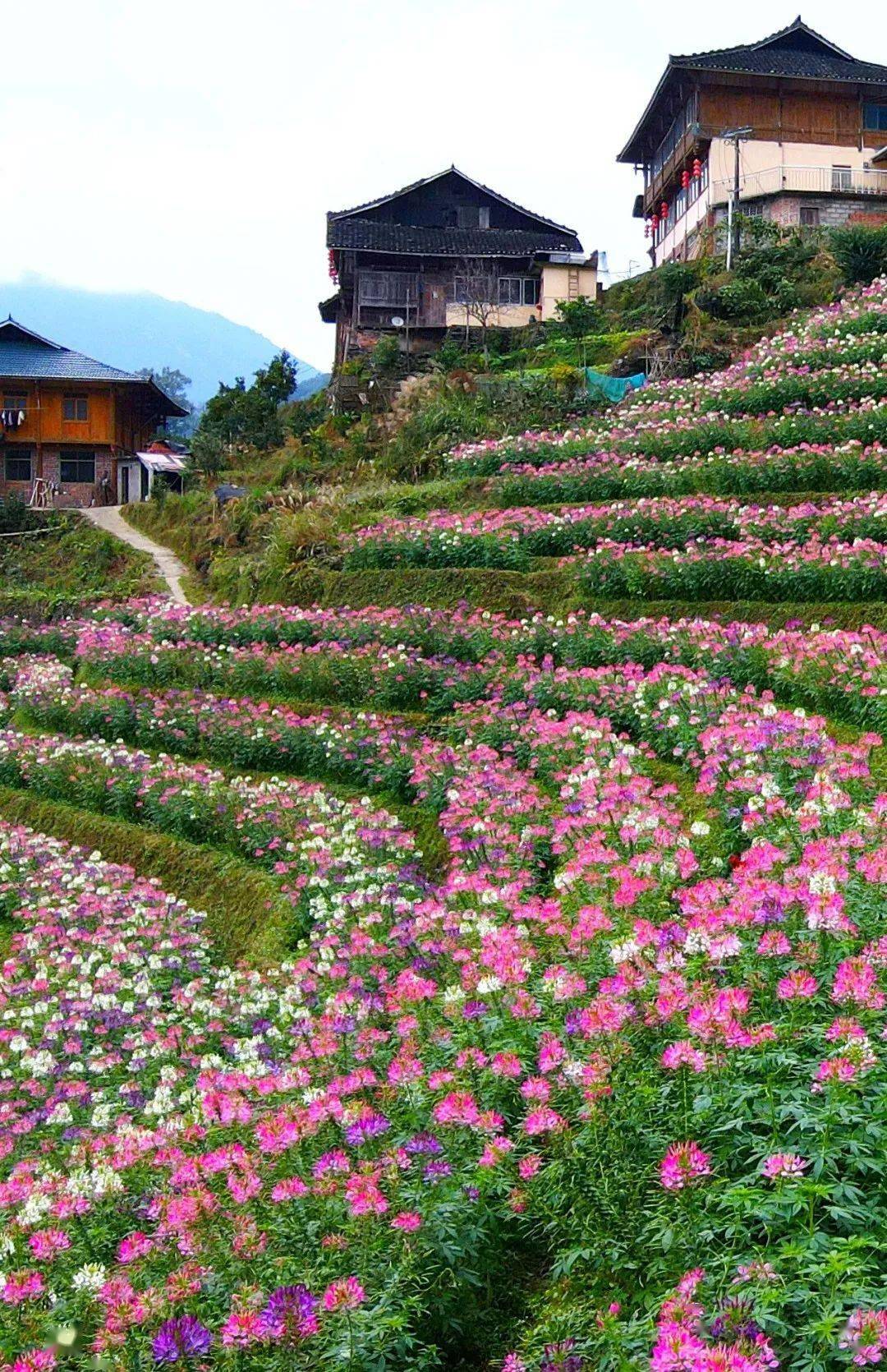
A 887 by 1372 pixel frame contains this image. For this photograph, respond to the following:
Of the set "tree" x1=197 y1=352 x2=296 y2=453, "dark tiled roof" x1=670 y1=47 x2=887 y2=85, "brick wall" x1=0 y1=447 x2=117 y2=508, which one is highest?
"dark tiled roof" x1=670 y1=47 x2=887 y2=85

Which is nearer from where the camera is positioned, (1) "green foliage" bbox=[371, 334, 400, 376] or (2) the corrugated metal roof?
(1) "green foliage" bbox=[371, 334, 400, 376]

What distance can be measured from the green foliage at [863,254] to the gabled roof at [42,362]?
82.2 feet

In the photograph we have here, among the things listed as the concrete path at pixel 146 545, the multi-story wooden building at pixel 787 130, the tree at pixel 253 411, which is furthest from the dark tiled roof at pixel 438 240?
the concrete path at pixel 146 545

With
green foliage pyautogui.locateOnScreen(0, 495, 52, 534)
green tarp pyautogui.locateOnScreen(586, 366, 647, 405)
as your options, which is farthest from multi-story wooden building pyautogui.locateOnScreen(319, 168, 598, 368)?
green tarp pyautogui.locateOnScreen(586, 366, 647, 405)

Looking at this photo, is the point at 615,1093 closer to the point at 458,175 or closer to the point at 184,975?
the point at 184,975

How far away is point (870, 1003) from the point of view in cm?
363

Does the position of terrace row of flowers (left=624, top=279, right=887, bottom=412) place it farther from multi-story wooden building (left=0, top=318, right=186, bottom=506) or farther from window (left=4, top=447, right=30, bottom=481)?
window (left=4, top=447, right=30, bottom=481)

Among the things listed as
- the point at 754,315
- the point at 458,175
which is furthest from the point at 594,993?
the point at 458,175

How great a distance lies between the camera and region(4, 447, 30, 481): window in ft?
140

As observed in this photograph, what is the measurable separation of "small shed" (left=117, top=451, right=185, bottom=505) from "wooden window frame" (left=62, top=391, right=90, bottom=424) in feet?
6.94

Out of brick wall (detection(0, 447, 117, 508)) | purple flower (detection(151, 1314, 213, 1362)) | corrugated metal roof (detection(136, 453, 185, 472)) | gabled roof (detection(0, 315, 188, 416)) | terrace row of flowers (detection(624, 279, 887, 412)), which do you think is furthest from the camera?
brick wall (detection(0, 447, 117, 508))

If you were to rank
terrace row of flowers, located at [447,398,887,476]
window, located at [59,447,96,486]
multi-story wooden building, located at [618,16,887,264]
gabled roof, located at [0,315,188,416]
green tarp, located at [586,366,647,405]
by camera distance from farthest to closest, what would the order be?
window, located at [59,447,96,486], gabled roof, located at [0,315,188,416], multi-story wooden building, located at [618,16,887,264], green tarp, located at [586,366,647,405], terrace row of flowers, located at [447,398,887,476]

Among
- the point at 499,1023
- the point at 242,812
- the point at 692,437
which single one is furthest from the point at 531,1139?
the point at 692,437

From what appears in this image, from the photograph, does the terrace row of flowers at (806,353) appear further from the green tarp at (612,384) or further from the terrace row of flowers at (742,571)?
the terrace row of flowers at (742,571)
